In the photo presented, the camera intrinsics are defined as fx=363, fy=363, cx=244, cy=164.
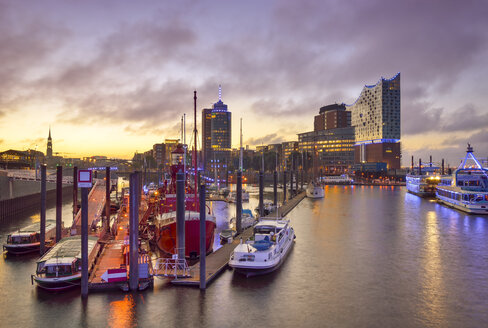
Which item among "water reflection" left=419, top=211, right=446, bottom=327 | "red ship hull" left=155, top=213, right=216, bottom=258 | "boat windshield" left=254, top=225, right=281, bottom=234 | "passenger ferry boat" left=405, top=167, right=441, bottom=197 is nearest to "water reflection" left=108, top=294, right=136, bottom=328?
"red ship hull" left=155, top=213, right=216, bottom=258

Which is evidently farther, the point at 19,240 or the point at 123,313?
the point at 19,240

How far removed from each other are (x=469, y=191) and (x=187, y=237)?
6731 centimetres

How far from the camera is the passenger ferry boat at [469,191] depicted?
7219cm

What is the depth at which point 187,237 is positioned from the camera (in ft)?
114

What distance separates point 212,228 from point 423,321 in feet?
69.2

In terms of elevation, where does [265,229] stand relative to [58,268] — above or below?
above

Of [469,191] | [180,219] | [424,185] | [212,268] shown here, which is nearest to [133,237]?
[180,219]

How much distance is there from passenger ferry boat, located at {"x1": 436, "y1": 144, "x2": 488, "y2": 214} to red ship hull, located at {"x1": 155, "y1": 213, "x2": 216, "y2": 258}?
60575 millimetres

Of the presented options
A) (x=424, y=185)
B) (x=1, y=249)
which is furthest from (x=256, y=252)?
(x=424, y=185)

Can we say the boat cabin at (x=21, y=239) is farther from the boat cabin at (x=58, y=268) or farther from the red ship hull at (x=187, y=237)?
the boat cabin at (x=58, y=268)

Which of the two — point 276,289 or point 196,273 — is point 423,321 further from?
point 196,273

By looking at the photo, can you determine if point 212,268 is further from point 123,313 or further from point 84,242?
point 84,242

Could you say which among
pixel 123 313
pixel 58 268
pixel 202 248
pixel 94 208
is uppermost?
pixel 202 248

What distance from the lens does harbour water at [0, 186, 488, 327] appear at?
2281 centimetres
